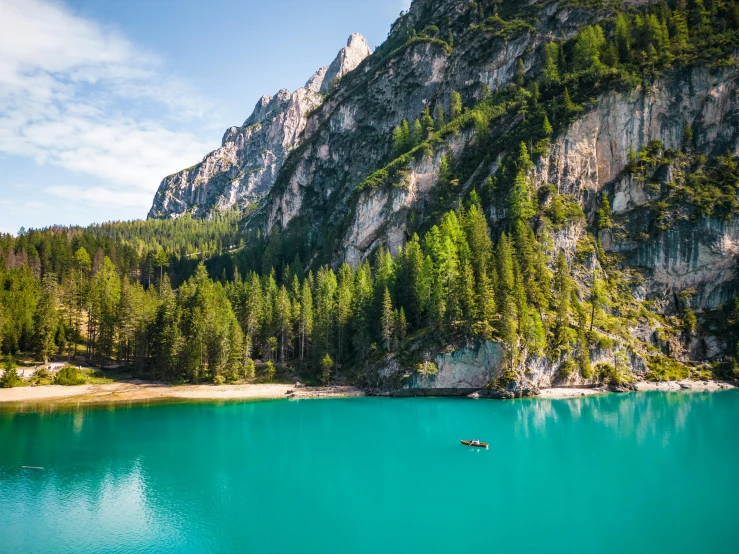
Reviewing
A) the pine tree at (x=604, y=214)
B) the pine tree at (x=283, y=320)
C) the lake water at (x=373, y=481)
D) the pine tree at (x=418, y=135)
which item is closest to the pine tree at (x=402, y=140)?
the pine tree at (x=418, y=135)

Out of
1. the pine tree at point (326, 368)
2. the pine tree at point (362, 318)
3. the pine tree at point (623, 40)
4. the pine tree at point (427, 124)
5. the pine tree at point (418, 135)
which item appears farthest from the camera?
the pine tree at point (418, 135)

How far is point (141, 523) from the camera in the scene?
102 ft

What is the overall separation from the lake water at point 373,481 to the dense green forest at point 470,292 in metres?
19.5

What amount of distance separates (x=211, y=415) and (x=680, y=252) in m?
95.7

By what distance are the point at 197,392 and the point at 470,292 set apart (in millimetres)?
49982

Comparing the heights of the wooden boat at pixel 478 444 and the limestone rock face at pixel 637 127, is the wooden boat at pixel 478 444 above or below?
below

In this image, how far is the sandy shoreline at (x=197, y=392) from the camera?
240 feet

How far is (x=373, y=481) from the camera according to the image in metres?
38.7

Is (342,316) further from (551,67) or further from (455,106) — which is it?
(551,67)

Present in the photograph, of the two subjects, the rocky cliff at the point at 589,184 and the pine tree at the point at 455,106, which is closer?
the rocky cliff at the point at 589,184

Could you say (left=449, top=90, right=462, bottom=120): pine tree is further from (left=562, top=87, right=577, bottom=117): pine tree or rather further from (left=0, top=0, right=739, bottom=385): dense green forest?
(left=562, top=87, right=577, bottom=117): pine tree

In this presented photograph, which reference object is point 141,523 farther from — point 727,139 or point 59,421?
point 727,139

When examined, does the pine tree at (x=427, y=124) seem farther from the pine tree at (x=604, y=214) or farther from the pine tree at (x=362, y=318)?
the pine tree at (x=362, y=318)

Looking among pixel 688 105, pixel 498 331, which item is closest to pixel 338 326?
pixel 498 331
